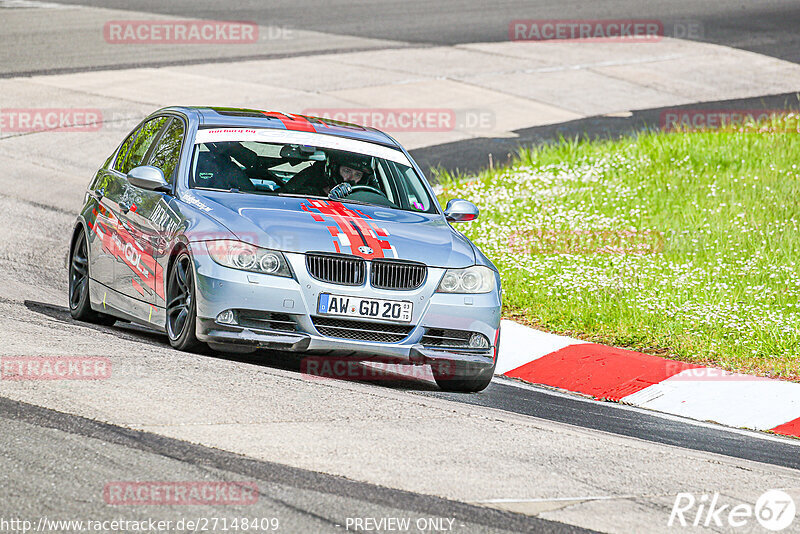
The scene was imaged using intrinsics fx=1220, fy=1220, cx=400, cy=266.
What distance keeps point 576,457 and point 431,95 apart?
607 inches

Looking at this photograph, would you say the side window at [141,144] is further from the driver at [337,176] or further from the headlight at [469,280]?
the headlight at [469,280]

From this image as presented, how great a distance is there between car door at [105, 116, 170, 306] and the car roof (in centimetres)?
45

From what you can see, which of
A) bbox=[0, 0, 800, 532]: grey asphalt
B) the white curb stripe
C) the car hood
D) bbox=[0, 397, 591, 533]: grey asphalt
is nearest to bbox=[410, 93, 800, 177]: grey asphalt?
bbox=[0, 0, 800, 532]: grey asphalt

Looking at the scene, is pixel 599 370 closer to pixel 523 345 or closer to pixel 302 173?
pixel 523 345

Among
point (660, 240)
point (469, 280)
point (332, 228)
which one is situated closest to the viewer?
point (332, 228)

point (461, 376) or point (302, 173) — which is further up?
point (302, 173)

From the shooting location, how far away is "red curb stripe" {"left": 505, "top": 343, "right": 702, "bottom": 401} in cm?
862

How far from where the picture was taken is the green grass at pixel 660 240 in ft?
31.6

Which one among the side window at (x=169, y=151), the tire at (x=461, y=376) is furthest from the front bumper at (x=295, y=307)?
the side window at (x=169, y=151)

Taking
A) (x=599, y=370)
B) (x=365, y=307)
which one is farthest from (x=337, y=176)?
(x=599, y=370)

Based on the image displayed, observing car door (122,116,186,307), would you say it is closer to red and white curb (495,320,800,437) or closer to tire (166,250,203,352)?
tire (166,250,203,352)

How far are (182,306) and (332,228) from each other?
1029 millimetres

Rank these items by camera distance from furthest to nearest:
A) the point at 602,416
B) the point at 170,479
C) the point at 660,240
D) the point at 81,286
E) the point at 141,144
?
the point at 660,240, the point at 141,144, the point at 81,286, the point at 602,416, the point at 170,479

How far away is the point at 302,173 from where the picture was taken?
827 centimetres
